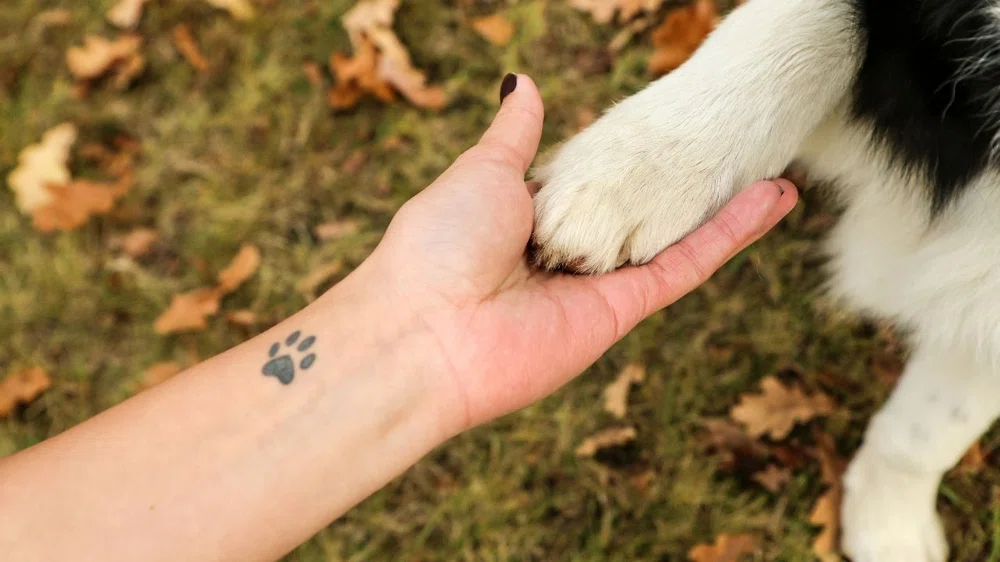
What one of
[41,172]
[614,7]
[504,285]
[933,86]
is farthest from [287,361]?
[41,172]

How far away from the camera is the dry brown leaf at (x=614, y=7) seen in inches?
115

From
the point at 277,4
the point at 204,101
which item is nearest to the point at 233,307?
the point at 204,101

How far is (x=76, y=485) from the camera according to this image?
1482 mm

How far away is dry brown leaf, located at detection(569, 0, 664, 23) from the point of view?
2924 mm

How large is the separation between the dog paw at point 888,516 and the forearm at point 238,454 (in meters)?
1.11

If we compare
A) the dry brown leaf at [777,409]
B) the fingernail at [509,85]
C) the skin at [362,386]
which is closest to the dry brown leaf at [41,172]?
the skin at [362,386]

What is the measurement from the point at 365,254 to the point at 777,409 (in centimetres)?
145

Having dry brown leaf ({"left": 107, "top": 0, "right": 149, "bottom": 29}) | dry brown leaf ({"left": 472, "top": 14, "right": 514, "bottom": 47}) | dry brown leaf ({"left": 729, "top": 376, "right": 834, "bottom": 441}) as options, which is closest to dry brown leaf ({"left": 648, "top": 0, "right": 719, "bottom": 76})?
dry brown leaf ({"left": 472, "top": 14, "right": 514, "bottom": 47})

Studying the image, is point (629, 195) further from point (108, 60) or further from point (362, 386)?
point (108, 60)

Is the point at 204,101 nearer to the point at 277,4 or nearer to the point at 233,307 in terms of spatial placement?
the point at 277,4

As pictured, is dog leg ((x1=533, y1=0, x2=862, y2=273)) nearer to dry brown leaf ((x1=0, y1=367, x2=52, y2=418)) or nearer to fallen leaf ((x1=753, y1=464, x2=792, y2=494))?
fallen leaf ((x1=753, y1=464, x2=792, y2=494))

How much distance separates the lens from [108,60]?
11.1 ft

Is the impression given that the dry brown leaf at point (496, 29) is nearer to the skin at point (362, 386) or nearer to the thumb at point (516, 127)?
the thumb at point (516, 127)

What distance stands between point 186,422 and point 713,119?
1154mm
